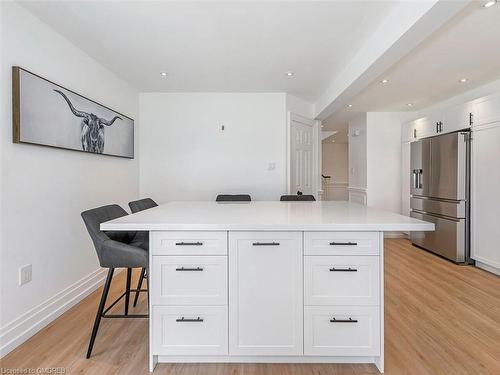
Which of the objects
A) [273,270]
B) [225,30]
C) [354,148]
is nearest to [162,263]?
[273,270]

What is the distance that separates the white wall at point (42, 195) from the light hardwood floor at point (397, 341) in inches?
9.1

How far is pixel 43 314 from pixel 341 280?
2.28m

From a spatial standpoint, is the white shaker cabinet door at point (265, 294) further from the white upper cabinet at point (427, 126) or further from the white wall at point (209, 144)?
the white upper cabinet at point (427, 126)

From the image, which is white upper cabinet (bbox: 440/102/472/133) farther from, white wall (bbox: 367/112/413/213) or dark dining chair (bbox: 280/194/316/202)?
dark dining chair (bbox: 280/194/316/202)

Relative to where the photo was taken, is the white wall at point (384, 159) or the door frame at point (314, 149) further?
the white wall at point (384, 159)

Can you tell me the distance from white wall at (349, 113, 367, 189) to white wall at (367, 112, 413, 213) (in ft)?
0.47

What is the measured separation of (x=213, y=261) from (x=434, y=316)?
1.96 m

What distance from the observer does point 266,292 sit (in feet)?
5.28

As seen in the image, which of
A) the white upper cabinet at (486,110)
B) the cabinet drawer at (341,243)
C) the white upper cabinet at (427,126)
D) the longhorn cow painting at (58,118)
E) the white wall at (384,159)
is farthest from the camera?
the white wall at (384,159)

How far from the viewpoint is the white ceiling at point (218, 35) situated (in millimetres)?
2059

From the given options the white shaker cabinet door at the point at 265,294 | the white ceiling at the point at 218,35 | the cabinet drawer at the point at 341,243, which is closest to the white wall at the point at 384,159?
the white ceiling at the point at 218,35

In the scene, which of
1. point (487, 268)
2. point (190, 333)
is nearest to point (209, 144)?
point (190, 333)

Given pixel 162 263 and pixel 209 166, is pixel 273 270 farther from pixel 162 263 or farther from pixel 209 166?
pixel 209 166

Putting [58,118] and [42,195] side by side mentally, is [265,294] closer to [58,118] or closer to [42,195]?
[42,195]
